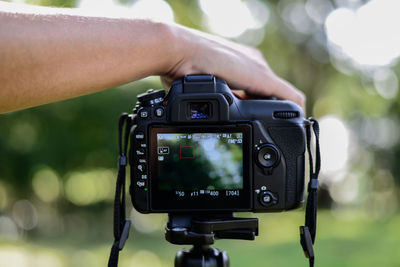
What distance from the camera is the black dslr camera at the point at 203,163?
44.9 inches

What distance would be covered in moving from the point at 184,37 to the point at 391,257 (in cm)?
565

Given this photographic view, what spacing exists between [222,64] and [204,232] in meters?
0.42

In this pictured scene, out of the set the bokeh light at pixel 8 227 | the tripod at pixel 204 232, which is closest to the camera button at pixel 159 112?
the tripod at pixel 204 232

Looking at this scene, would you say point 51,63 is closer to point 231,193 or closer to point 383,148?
point 231,193

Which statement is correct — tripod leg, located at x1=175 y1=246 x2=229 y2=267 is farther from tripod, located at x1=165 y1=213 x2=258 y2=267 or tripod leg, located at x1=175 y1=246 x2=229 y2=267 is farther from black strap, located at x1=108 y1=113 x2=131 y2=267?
black strap, located at x1=108 y1=113 x2=131 y2=267

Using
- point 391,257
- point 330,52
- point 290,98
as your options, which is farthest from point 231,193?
point 330,52

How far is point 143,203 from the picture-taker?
117cm

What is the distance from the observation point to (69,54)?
87 centimetres

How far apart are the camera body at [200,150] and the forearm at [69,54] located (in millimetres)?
163

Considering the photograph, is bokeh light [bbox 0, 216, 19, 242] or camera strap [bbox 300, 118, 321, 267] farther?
bokeh light [bbox 0, 216, 19, 242]

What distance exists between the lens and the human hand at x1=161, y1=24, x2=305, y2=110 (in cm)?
105

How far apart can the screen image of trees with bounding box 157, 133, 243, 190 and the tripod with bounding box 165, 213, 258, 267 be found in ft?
0.28

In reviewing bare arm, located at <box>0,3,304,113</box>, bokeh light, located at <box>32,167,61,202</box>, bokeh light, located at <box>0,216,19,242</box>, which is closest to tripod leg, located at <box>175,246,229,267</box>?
bare arm, located at <box>0,3,304,113</box>

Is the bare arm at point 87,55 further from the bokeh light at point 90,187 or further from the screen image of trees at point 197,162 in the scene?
the bokeh light at point 90,187
